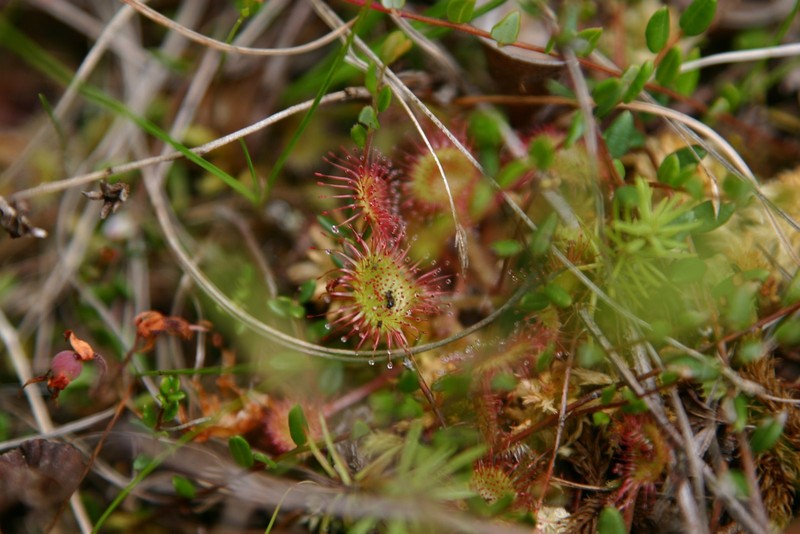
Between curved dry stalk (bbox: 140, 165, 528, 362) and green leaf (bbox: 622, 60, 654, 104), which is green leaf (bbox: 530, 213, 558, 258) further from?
green leaf (bbox: 622, 60, 654, 104)

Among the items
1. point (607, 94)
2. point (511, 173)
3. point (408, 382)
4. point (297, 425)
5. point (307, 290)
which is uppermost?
point (607, 94)

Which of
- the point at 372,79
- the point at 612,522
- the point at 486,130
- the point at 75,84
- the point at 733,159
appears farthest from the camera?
the point at 75,84

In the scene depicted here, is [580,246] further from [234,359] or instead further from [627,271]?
[234,359]

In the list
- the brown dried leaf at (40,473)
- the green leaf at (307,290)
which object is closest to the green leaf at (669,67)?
the green leaf at (307,290)

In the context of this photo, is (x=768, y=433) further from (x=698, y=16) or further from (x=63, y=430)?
(x=63, y=430)

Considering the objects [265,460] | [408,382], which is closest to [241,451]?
[265,460]

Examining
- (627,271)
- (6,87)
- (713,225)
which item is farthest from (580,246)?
(6,87)

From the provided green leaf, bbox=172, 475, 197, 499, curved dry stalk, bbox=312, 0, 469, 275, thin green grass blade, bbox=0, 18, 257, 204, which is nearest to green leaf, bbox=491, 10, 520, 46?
curved dry stalk, bbox=312, 0, 469, 275

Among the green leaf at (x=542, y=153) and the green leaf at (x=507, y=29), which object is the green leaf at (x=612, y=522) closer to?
the green leaf at (x=542, y=153)
